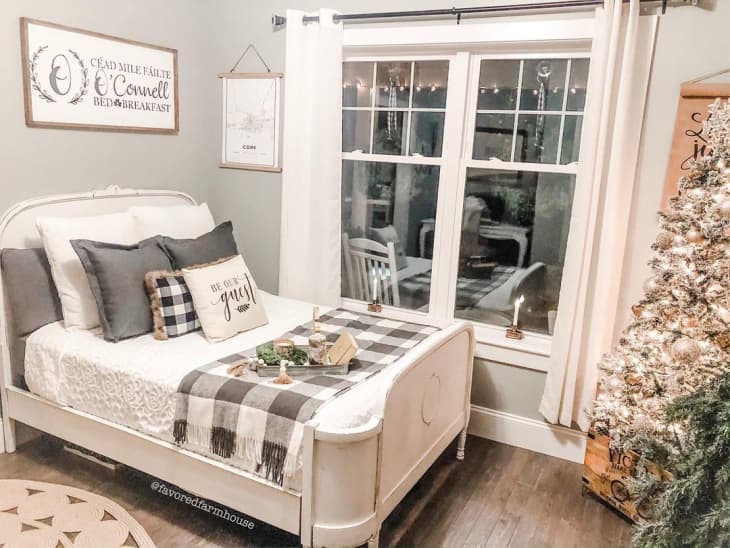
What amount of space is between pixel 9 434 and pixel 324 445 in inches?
73.4

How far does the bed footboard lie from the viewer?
Answer: 1.99m

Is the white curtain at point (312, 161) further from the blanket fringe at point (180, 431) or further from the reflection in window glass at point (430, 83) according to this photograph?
the blanket fringe at point (180, 431)

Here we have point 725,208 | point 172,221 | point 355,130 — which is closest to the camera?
point 725,208

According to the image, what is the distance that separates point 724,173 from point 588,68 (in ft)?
3.26

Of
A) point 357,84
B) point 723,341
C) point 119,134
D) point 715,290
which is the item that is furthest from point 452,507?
point 119,134

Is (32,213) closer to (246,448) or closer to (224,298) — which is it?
(224,298)

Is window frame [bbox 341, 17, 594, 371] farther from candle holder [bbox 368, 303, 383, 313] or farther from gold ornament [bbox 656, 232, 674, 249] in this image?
gold ornament [bbox 656, 232, 674, 249]

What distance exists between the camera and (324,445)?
1.97m

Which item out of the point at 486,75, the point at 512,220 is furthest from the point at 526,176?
the point at 486,75

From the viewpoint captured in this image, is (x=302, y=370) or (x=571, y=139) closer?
(x=302, y=370)

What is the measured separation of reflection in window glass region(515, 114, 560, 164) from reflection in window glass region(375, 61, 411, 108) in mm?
668

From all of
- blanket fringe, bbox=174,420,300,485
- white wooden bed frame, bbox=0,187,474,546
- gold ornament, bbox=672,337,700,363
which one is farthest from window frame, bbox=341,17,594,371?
blanket fringe, bbox=174,420,300,485

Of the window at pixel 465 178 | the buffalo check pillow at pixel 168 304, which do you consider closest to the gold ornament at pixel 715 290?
the window at pixel 465 178

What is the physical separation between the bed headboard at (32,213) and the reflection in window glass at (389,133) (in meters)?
1.44
